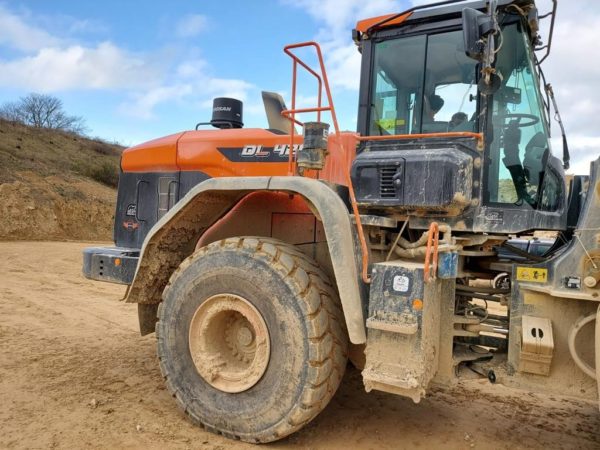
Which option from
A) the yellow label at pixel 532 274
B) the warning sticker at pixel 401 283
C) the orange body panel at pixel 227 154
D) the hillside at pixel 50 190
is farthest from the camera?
the hillside at pixel 50 190

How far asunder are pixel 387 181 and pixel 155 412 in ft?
7.90

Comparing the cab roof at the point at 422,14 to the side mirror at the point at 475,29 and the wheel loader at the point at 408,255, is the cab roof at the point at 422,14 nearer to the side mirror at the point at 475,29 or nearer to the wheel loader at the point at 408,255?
the wheel loader at the point at 408,255

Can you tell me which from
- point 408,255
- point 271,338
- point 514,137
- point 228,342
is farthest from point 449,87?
point 228,342

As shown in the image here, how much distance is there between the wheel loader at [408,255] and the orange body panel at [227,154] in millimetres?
318

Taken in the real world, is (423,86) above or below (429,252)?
above

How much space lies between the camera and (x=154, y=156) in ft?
16.8

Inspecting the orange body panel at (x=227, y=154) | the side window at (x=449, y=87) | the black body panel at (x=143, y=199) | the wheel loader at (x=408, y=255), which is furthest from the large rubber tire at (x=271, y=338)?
the black body panel at (x=143, y=199)

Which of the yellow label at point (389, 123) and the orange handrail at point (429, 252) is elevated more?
the yellow label at point (389, 123)

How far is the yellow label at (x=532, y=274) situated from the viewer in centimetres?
307

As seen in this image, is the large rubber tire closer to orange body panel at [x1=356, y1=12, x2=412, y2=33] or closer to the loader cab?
the loader cab

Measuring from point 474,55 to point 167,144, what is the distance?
3.13 meters

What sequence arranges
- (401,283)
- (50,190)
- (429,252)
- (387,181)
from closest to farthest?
(429,252), (401,283), (387,181), (50,190)

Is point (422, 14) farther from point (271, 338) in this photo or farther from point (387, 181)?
point (271, 338)

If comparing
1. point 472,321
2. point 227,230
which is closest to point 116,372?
point 227,230
